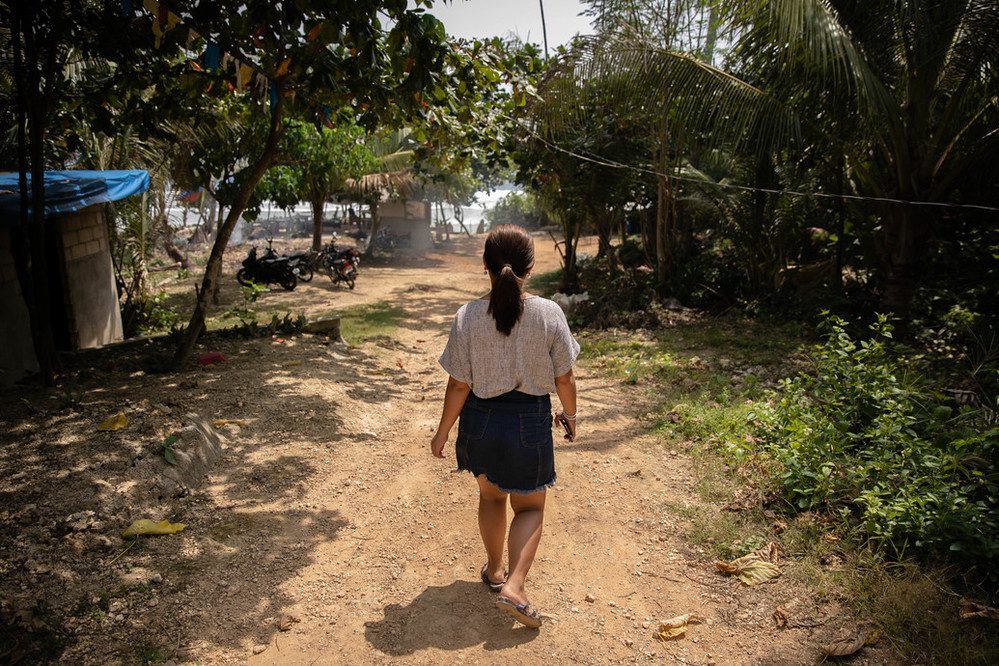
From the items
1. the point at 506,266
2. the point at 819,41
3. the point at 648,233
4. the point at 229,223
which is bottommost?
the point at 648,233

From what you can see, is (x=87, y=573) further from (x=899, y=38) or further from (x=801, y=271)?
(x=801, y=271)

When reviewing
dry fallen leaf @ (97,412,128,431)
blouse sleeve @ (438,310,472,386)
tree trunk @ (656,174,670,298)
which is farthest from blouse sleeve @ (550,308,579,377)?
tree trunk @ (656,174,670,298)

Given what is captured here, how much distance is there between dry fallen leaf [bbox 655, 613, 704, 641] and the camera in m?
2.77

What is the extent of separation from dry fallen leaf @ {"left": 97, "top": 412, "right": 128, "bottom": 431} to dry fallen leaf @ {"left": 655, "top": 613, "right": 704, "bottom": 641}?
3.55 meters

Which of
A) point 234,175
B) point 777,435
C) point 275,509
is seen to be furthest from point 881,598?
point 234,175

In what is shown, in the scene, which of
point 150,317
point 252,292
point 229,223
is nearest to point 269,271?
point 252,292

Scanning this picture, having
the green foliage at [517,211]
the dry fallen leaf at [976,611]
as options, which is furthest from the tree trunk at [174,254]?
the dry fallen leaf at [976,611]

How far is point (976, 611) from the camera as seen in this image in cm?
259

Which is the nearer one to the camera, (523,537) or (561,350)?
(561,350)

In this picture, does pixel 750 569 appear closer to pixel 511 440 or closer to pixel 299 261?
pixel 511 440

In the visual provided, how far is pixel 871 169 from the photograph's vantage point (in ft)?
25.0

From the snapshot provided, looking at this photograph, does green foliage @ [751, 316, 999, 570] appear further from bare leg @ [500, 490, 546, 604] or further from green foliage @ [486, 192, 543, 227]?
green foliage @ [486, 192, 543, 227]

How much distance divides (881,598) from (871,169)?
6434 mm

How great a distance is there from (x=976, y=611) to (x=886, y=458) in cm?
98
